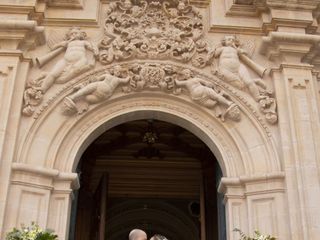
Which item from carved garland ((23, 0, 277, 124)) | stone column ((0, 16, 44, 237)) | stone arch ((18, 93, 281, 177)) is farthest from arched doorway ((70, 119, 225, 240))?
stone column ((0, 16, 44, 237))

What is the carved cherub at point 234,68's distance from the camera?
8383mm

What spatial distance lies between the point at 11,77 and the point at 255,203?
419 cm

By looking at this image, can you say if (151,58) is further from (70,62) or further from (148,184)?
(148,184)

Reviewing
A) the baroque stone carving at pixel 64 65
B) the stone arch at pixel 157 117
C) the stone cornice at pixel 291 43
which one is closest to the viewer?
the stone arch at pixel 157 117

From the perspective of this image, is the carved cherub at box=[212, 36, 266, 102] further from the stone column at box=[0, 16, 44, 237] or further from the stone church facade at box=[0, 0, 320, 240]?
the stone column at box=[0, 16, 44, 237]

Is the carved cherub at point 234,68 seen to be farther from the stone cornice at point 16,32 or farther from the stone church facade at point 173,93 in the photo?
the stone cornice at point 16,32

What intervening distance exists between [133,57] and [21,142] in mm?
2310

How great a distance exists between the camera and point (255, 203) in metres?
7.69

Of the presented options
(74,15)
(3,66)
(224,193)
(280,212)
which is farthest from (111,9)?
(280,212)

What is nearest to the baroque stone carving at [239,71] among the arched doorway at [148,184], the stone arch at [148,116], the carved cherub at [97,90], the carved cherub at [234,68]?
the carved cherub at [234,68]

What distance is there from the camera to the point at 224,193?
804 centimetres

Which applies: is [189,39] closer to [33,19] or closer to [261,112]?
[261,112]

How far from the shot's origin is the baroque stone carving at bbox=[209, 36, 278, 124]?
825 cm

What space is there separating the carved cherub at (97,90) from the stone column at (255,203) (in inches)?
89.7
